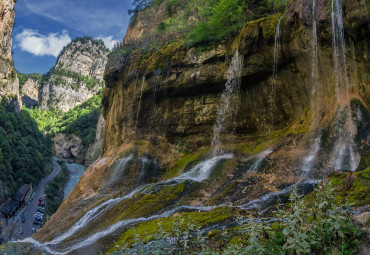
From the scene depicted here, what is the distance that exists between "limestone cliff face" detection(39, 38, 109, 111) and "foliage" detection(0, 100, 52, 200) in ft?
261

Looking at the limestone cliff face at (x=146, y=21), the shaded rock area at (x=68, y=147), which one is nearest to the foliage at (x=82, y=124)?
the shaded rock area at (x=68, y=147)

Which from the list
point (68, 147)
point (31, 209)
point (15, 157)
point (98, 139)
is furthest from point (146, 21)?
point (68, 147)

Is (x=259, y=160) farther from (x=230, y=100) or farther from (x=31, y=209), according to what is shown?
(x=31, y=209)

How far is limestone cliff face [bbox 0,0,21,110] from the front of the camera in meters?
64.9

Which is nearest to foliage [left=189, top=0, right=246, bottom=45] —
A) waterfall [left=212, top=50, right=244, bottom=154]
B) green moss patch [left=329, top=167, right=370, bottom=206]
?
waterfall [left=212, top=50, right=244, bottom=154]

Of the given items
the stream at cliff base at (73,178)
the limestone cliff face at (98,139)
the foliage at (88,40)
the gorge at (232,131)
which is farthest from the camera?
the foliage at (88,40)

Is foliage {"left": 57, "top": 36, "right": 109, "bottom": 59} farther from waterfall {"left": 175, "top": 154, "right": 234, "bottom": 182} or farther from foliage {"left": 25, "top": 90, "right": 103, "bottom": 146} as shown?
waterfall {"left": 175, "top": 154, "right": 234, "bottom": 182}

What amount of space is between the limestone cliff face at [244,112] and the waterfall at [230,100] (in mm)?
183

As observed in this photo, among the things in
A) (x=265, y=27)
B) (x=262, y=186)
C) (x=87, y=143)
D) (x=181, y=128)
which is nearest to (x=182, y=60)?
(x=181, y=128)

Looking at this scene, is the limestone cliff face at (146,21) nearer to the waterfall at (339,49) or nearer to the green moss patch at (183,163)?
the green moss patch at (183,163)

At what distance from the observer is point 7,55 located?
2719 inches

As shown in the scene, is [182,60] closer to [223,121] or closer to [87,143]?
[223,121]

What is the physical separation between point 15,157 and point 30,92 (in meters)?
109

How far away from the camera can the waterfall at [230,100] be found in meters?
14.9
